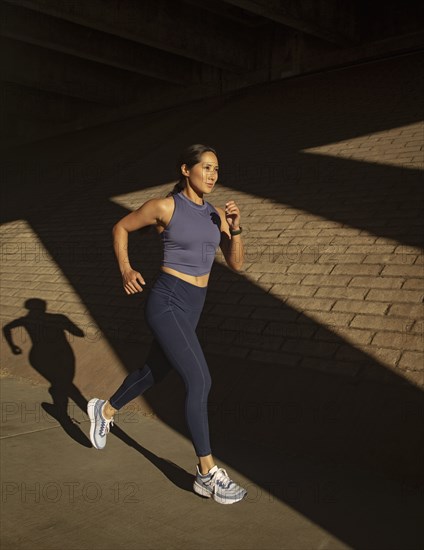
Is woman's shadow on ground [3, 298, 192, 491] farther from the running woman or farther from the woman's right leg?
the woman's right leg

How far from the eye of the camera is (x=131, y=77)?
18312mm

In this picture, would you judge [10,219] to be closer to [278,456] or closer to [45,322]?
[45,322]

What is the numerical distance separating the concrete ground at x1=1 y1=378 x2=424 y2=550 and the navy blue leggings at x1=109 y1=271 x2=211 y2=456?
0.41 metres

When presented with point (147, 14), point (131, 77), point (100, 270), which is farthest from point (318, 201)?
point (131, 77)

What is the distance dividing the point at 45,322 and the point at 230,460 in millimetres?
3645

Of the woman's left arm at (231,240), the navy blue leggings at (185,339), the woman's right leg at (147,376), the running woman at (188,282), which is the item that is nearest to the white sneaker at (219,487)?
the running woman at (188,282)

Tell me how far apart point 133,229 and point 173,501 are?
4.80 feet

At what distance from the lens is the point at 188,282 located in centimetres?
360

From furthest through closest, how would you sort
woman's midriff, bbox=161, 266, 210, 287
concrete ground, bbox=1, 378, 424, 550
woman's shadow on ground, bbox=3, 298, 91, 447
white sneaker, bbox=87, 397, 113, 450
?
1. woman's shadow on ground, bbox=3, 298, 91, 447
2. white sneaker, bbox=87, 397, 113, 450
3. woman's midriff, bbox=161, 266, 210, 287
4. concrete ground, bbox=1, 378, 424, 550

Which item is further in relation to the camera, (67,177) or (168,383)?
(67,177)

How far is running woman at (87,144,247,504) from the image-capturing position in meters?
3.47


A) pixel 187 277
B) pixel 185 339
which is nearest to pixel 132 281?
pixel 187 277

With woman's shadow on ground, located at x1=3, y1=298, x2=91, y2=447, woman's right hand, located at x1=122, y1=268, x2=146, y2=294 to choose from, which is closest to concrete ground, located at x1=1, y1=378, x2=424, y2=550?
woman's shadow on ground, located at x1=3, y1=298, x2=91, y2=447

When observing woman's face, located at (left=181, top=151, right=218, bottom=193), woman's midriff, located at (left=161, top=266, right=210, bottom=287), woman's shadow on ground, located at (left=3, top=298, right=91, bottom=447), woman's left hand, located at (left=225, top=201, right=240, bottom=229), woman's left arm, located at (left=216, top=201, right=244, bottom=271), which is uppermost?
woman's face, located at (left=181, top=151, right=218, bottom=193)
